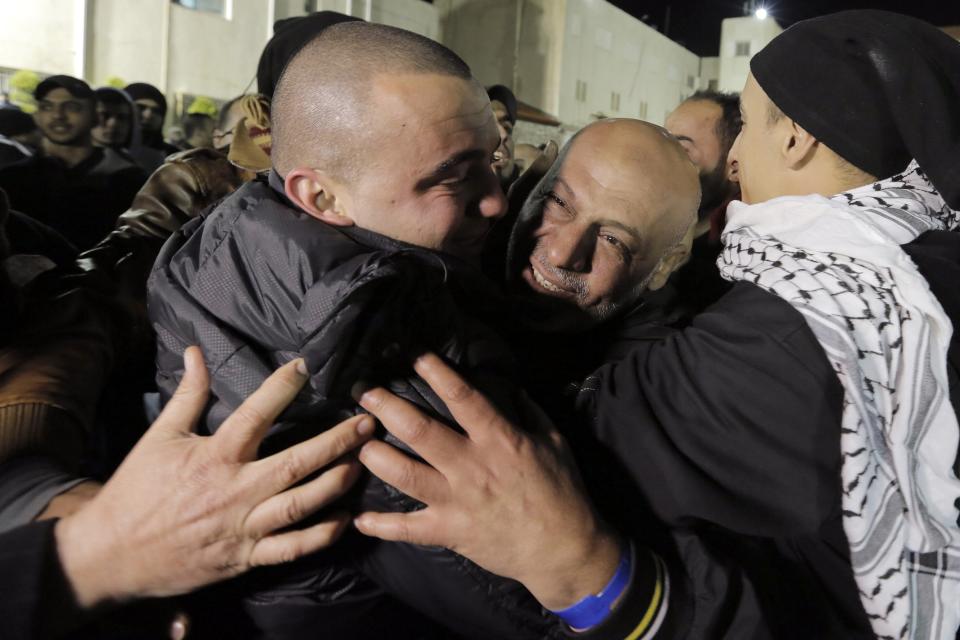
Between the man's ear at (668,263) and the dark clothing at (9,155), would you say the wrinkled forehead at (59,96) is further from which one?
the man's ear at (668,263)

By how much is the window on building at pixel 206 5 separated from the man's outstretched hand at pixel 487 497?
1277 centimetres

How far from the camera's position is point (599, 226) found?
1.99m

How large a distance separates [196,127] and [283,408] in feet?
27.1

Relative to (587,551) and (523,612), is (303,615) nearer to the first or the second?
(523,612)

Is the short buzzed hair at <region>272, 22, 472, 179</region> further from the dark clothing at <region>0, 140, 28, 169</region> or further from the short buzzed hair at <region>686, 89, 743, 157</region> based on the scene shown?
the dark clothing at <region>0, 140, 28, 169</region>

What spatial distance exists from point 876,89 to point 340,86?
1.04 metres

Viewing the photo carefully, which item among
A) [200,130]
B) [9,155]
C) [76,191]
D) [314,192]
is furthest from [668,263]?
[200,130]

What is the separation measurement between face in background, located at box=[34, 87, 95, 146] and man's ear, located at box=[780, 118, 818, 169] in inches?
174

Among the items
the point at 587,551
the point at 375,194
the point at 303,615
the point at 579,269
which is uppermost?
the point at 375,194

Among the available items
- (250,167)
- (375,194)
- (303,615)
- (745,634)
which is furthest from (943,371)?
(250,167)

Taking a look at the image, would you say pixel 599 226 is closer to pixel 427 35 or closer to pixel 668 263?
pixel 668 263

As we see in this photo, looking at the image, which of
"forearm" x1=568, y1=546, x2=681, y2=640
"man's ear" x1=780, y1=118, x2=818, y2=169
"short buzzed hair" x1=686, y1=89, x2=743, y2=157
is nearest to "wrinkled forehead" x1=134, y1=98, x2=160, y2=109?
"short buzzed hair" x1=686, y1=89, x2=743, y2=157

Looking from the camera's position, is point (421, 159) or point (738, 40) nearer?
point (421, 159)

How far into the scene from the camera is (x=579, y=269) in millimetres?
1961
